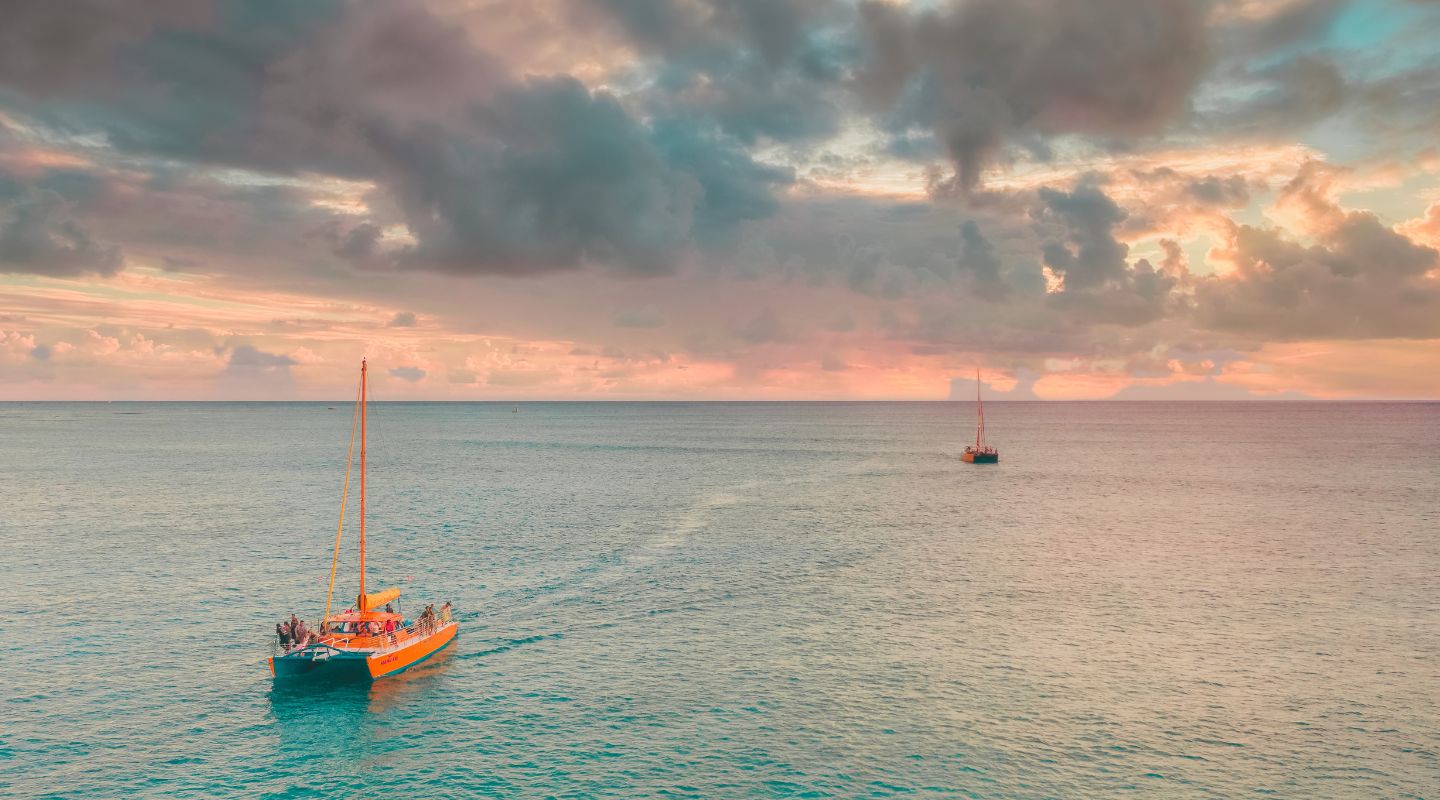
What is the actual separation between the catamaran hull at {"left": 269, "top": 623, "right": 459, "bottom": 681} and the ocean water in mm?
1031

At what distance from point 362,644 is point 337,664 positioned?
6.07 feet

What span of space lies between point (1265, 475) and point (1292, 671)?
142694 millimetres

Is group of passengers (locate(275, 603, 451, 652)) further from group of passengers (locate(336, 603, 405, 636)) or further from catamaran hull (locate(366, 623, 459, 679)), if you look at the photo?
catamaran hull (locate(366, 623, 459, 679))

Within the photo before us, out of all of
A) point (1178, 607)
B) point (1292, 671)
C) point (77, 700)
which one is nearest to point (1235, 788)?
point (1292, 671)

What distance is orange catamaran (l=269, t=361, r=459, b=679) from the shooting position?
177 ft

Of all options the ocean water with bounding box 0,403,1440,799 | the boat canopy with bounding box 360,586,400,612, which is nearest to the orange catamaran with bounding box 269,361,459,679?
the boat canopy with bounding box 360,586,400,612

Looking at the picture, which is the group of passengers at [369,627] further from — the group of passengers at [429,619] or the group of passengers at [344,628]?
the group of passengers at [429,619]

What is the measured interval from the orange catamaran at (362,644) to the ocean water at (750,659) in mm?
1156

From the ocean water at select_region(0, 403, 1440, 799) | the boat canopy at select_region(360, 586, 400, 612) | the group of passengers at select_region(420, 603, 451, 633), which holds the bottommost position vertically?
the ocean water at select_region(0, 403, 1440, 799)

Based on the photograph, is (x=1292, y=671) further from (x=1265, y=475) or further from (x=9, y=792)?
(x=1265, y=475)

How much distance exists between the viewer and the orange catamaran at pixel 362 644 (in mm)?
53844

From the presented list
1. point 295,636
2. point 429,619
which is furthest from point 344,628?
point 429,619

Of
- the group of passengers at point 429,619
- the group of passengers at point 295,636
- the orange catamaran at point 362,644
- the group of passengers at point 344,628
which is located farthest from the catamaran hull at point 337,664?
the group of passengers at point 429,619

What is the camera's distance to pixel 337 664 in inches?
2149
